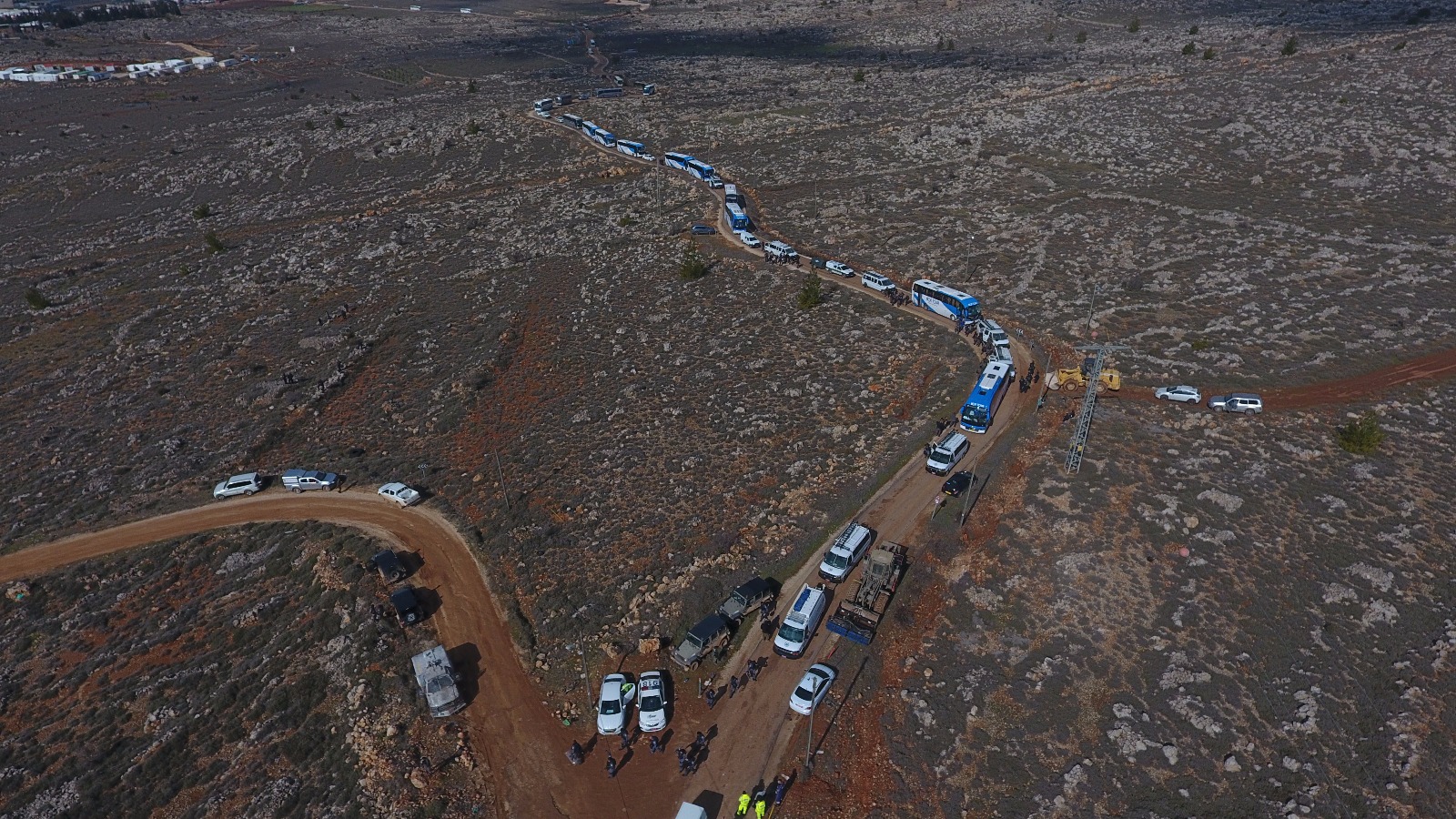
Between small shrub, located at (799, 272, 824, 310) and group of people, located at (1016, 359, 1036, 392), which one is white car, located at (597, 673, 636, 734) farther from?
small shrub, located at (799, 272, 824, 310)

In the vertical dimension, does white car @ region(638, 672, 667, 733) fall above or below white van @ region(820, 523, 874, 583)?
below

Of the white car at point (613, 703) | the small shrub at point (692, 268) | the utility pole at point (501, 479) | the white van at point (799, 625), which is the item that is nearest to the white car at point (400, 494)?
the utility pole at point (501, 479)

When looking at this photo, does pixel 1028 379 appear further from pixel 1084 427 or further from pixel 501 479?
pixel 501 479

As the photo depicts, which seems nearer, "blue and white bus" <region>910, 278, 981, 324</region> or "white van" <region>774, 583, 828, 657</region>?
"white van" <region>774, 583, 828, 657</region>

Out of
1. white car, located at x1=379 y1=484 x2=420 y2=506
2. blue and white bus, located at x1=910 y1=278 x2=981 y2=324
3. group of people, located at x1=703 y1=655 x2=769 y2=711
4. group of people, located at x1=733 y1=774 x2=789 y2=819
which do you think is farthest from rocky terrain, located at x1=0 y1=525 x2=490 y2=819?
blue and white bus, located at x1=910 y1=278 x2=981 y2=324

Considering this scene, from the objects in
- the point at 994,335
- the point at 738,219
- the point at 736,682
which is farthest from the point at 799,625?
the point at 738,219

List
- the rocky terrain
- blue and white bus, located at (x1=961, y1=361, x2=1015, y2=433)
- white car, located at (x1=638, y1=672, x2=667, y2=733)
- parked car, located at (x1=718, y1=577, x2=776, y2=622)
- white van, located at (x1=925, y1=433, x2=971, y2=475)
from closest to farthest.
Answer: the rocky terrain < white car, located at (x1=638, y1=672, x2=667, y2=733) < parked car, located at (x1=718, y1=577, x2=776, y2=622) < white van, located at (x1=925, y1=433, x2=971, y2=475) < blue and white bus, located at (x1=961, y1=361, x2=1015, y2=433)

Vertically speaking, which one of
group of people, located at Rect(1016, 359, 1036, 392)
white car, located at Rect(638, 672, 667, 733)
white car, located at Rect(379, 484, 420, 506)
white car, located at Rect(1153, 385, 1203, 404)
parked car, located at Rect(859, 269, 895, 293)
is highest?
white car, located at Rect(1153, 385, 1203, 404)
